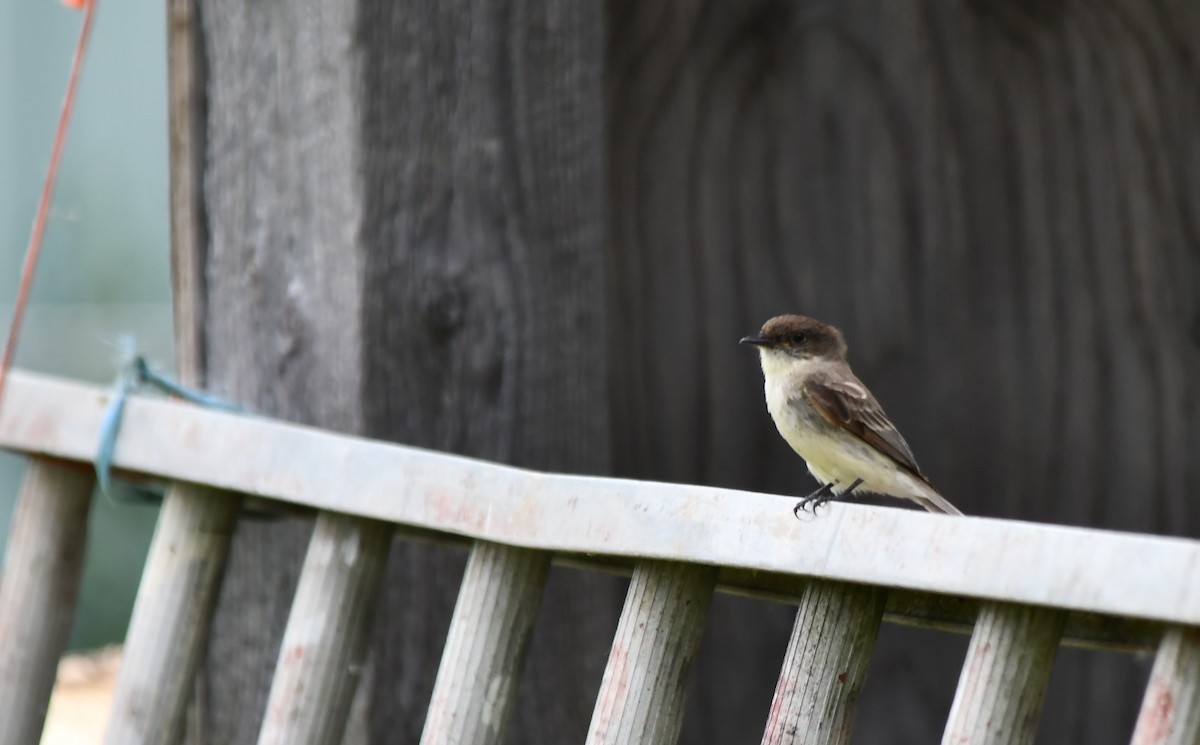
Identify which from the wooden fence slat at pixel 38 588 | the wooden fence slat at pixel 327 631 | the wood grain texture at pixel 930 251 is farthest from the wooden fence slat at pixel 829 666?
the wooden fence slat at pixel 38 588

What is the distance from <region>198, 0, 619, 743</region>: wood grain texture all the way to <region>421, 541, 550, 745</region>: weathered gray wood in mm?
690

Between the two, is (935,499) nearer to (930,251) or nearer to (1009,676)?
(930,251)

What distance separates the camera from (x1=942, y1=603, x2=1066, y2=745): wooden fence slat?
5.34 ft

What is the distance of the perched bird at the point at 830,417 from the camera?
3385 mm

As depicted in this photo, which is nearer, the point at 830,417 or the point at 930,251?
the point at 930,251

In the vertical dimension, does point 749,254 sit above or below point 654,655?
above

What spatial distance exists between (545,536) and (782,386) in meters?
1.44

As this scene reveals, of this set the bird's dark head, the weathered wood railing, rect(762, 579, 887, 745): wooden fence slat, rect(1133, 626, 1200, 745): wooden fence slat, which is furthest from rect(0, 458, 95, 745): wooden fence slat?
rect(1133, 626, 1200, 745): wooden fence slat

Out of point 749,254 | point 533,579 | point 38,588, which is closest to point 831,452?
point 749,254

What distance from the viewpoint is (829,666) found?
1.81m

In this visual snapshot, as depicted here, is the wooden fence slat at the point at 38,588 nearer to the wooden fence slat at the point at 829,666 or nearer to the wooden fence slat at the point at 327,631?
the wooden fence slat at the point at 327,631

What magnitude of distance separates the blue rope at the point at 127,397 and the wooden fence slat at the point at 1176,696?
6.58 ft

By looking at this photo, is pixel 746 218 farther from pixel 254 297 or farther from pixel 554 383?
pixel 254 297

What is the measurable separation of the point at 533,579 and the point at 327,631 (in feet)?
1.42
